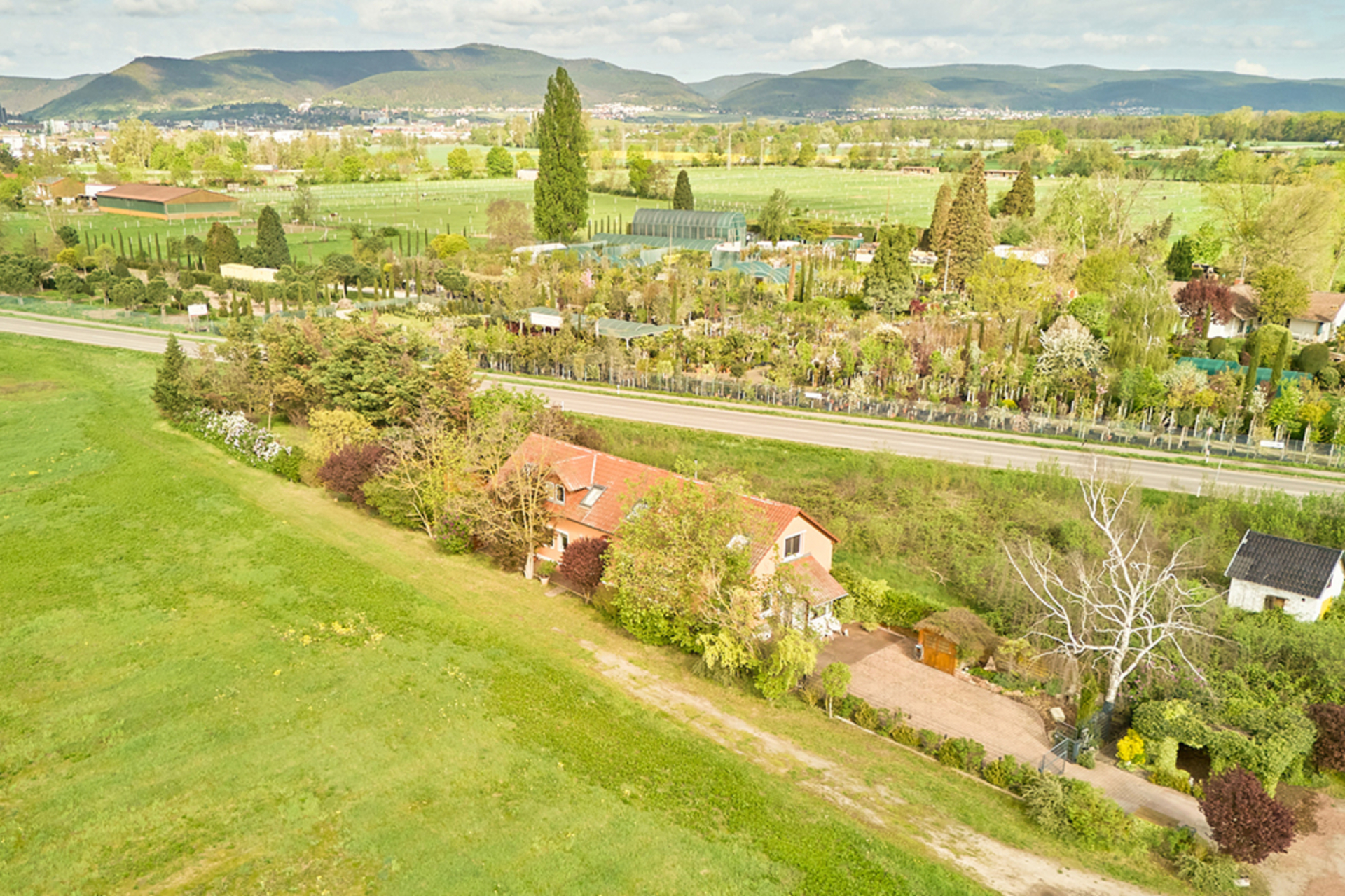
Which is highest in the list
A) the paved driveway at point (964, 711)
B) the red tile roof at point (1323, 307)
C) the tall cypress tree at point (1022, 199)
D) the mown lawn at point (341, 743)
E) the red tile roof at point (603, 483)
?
the tall cypress tree at point (1022, 199)

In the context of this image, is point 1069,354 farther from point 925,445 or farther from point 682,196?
point 682,196

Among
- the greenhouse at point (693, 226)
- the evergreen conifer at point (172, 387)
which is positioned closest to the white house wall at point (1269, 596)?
the evergreen conifer at point (172, 387)

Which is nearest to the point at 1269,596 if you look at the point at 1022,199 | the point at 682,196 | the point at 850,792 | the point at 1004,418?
the point at 850,792

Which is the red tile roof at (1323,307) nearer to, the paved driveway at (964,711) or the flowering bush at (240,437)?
the paved driveway at (964,711)

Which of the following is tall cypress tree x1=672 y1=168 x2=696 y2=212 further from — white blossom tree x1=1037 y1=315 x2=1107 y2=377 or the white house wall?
the white house wall

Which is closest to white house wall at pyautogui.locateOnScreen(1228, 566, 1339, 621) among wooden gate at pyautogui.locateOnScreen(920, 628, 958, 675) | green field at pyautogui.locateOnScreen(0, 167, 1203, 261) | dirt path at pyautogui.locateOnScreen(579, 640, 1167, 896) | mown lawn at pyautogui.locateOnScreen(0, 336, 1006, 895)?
wooden gate at pyautogui.locateOnScreen(920, 628, 958, 675)

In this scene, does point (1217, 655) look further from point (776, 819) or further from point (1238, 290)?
point (1238, 290)

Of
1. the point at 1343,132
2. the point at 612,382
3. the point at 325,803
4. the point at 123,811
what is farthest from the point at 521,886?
the point at 1343,132
